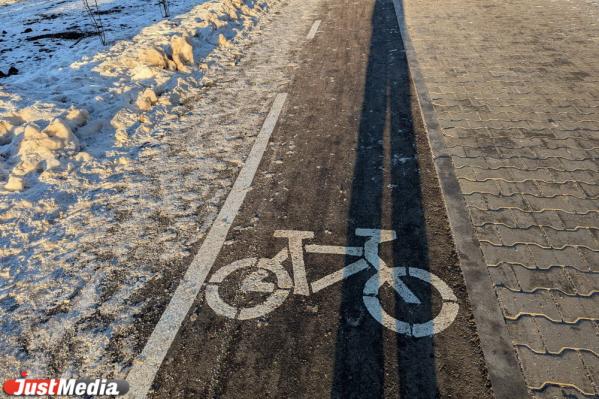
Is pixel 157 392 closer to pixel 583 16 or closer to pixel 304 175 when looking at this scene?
pixel 304 175

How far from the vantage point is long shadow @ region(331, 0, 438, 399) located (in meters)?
2.81

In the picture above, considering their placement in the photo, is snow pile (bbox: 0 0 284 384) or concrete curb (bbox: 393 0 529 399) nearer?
concrete curb (bbox: 393 0 529 399)

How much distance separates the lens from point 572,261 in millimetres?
3748

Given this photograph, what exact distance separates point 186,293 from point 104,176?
8.49 ft

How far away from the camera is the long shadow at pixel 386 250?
2.81 meters

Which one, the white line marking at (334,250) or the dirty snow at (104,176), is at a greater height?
the dirty snow at (104,176)

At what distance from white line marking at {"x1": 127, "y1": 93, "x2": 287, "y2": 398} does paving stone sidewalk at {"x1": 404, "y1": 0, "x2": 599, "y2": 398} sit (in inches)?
106

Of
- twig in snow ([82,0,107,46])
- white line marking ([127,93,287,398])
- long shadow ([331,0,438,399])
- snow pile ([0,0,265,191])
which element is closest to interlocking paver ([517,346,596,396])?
long shadow ([331,0,438,399])

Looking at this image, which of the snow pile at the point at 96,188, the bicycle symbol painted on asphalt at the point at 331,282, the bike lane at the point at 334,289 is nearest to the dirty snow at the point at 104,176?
the snow pile at the point at 96,188

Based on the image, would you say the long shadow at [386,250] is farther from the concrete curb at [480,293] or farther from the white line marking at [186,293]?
the white line marking at [186,293]

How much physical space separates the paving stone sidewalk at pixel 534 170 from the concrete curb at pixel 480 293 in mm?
72

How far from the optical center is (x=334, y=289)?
11.4ft

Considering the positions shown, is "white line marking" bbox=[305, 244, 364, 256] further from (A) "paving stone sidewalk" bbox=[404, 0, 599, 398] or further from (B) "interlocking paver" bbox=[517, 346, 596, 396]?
(B) "interlocking paver" bbox=[517, 346, 596, 396]

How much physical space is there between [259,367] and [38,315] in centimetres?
201
